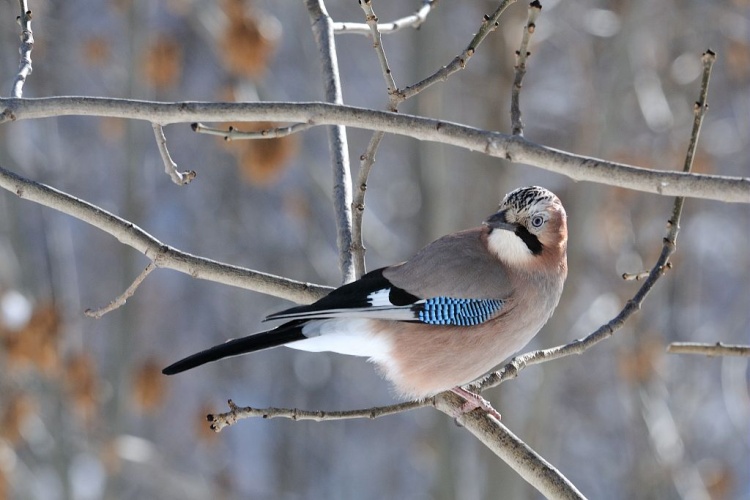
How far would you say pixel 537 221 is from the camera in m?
3.20

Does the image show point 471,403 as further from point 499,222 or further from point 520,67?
point 520,67

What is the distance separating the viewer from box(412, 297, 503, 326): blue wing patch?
3.09 metres

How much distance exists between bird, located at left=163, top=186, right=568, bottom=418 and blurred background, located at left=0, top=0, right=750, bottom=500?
2.35 meters

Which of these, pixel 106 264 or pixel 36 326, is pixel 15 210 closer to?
pixel 36 326

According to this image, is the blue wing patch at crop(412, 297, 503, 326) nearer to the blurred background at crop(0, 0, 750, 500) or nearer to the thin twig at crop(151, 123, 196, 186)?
the thin twig at crop(151, 123, 196, 186)

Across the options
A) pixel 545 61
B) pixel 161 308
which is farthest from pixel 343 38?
pixel 161 308

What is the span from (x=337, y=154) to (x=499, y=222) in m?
0.58

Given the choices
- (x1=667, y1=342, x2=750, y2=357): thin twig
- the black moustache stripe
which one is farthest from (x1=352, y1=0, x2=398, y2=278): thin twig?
(x1=667, y1=342, x2=750, y2=357): thin twig

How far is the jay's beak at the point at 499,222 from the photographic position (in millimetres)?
3160

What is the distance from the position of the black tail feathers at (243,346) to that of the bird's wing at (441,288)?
179mm

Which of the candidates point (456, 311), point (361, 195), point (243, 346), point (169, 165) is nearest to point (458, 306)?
point (456, 311)

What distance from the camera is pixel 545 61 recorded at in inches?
366

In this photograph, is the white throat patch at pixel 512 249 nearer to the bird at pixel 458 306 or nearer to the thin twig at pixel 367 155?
the bird at pixel 458 306

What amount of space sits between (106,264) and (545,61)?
5105 millimetres
